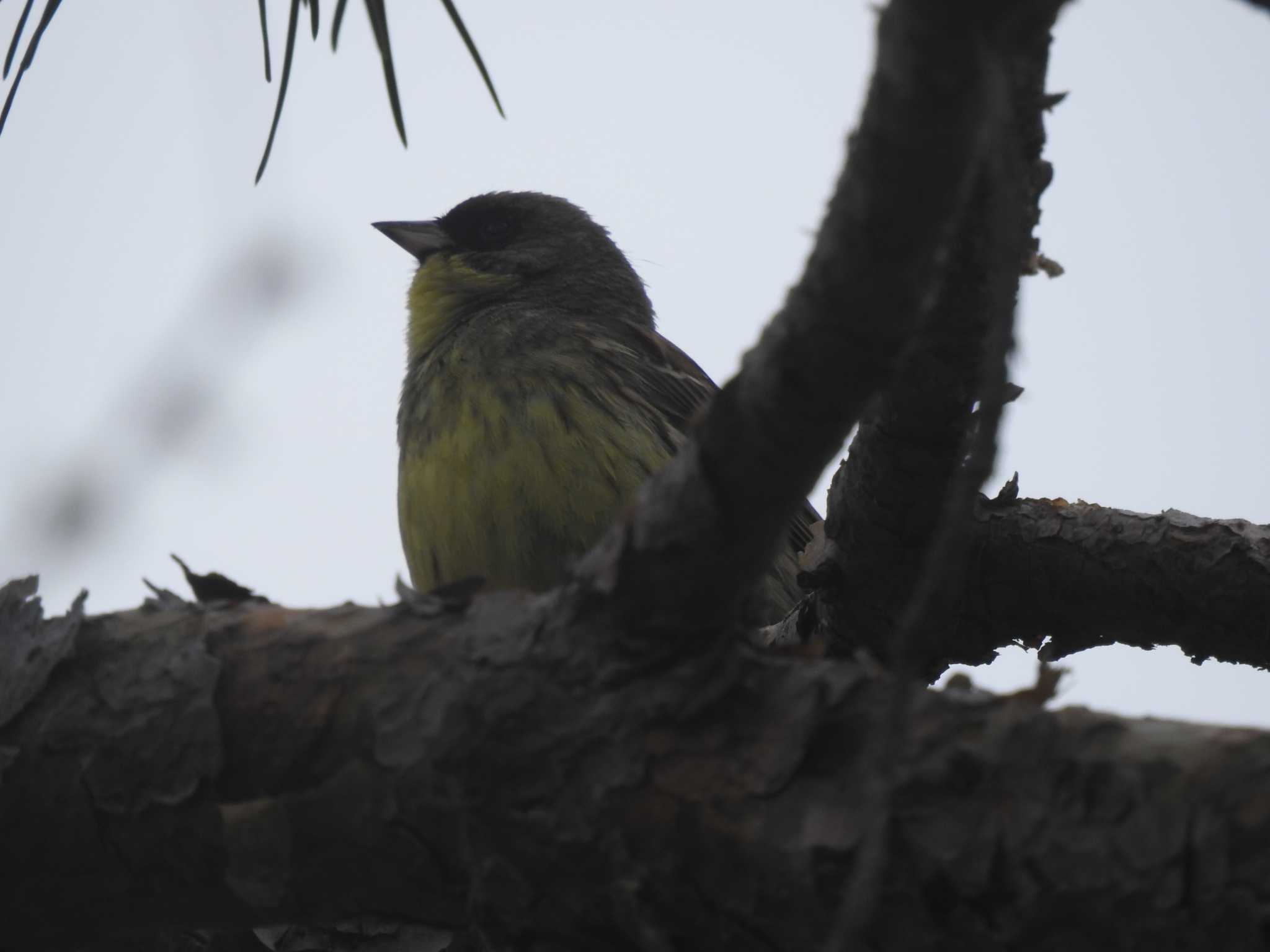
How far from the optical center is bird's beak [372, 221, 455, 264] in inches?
257

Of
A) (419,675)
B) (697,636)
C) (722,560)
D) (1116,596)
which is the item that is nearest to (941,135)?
(722,560)

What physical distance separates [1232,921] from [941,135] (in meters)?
1.10

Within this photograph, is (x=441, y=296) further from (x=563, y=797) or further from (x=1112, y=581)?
(x=563, y=797)

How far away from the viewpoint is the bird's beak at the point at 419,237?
6.53 meters

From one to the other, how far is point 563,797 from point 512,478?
2527 mm

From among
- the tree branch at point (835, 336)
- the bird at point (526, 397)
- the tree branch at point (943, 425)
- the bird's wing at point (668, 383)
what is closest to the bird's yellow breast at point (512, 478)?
the bird at point (526, 397)

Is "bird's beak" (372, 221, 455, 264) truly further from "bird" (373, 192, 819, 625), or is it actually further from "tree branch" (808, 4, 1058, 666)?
"tree branch" (808, 4, 1058, 666)

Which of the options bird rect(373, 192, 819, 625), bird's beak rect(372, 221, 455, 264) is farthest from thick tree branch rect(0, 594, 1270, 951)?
bird's beak rect(372, 221, 455, 264)

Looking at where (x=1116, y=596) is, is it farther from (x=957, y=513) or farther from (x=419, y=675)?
(x=957, y=513)

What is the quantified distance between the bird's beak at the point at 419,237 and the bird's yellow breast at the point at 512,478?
4.85 ft

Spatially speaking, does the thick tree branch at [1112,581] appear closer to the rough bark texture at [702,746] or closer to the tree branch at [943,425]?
the tree branch at [943,425]

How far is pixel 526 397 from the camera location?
16.8ft

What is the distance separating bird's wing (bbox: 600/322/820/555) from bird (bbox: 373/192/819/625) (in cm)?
1

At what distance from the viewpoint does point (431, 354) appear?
18.6ft
